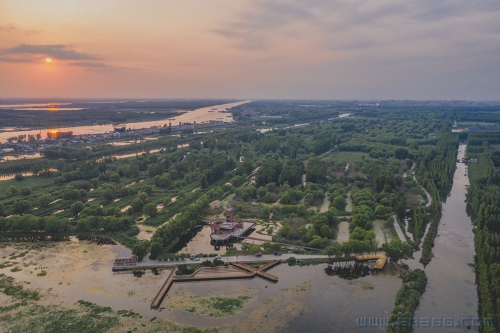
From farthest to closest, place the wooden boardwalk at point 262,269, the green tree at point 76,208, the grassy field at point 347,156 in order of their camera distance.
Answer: the grassy field at point 347,156
the green tree at point 76,208
the wooden boardwalk at point 262,269

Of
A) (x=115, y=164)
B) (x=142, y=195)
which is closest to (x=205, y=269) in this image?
(x=142, y=195)

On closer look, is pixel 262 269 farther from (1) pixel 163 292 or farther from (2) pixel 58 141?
(2) pixel 58 141

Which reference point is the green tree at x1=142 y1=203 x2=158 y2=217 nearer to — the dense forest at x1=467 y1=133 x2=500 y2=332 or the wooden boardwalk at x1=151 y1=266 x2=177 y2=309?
the wooden boardwalk at x1=151 y1=266 x2=177 y2=309

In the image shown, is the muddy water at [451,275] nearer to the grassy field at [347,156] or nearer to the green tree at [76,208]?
the grassy field at [347,156]

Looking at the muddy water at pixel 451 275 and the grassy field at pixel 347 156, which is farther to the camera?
the grassy field at pixel 347 156

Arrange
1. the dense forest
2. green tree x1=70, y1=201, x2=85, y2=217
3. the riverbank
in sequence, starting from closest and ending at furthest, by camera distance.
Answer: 1. the riverbank
2. the dense forest
3. green tree x1=70, y1=201, x2=85, y2=217

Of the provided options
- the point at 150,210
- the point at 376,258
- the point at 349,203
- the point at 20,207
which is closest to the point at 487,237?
the point at 376,258

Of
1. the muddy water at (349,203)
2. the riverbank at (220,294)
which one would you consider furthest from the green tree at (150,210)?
the muddy water at (349,203)

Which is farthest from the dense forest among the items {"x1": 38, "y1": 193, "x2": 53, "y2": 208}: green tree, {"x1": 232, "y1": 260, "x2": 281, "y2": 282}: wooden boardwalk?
{"x1": 38, "y1": 193, "x2": 53, "y2": 208}: green tree
